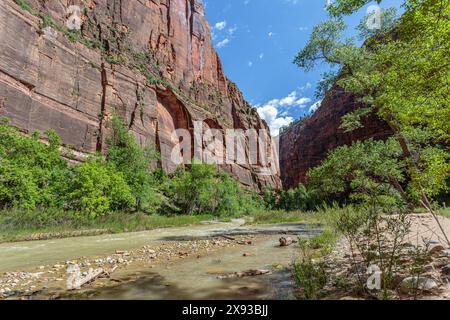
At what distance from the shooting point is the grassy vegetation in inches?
700

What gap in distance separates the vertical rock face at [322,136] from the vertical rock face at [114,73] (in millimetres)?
20457

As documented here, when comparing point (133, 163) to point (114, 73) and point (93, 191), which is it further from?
point (114, 73)

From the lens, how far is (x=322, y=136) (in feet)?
335

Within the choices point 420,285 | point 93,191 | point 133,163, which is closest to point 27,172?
point 93,191

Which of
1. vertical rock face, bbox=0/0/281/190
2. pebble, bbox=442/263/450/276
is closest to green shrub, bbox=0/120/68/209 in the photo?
vertical rock face, bbox=0/0/281/190

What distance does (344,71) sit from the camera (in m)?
16.4

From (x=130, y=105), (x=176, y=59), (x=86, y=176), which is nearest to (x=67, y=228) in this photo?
(x=86, y=176)

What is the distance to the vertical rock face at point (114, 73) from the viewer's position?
3512 centimetres

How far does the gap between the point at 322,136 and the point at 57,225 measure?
321 feet

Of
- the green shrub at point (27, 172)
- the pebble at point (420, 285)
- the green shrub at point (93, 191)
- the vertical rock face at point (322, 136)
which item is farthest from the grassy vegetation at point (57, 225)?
the vertical rock face at point (322, 136)

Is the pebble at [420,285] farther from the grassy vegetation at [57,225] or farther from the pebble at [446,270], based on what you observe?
the grassy vegetation at [57,225]

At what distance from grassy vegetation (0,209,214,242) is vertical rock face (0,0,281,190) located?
18234mm

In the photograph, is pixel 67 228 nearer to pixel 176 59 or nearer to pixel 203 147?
pixel 203 147

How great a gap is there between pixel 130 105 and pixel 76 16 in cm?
1972
